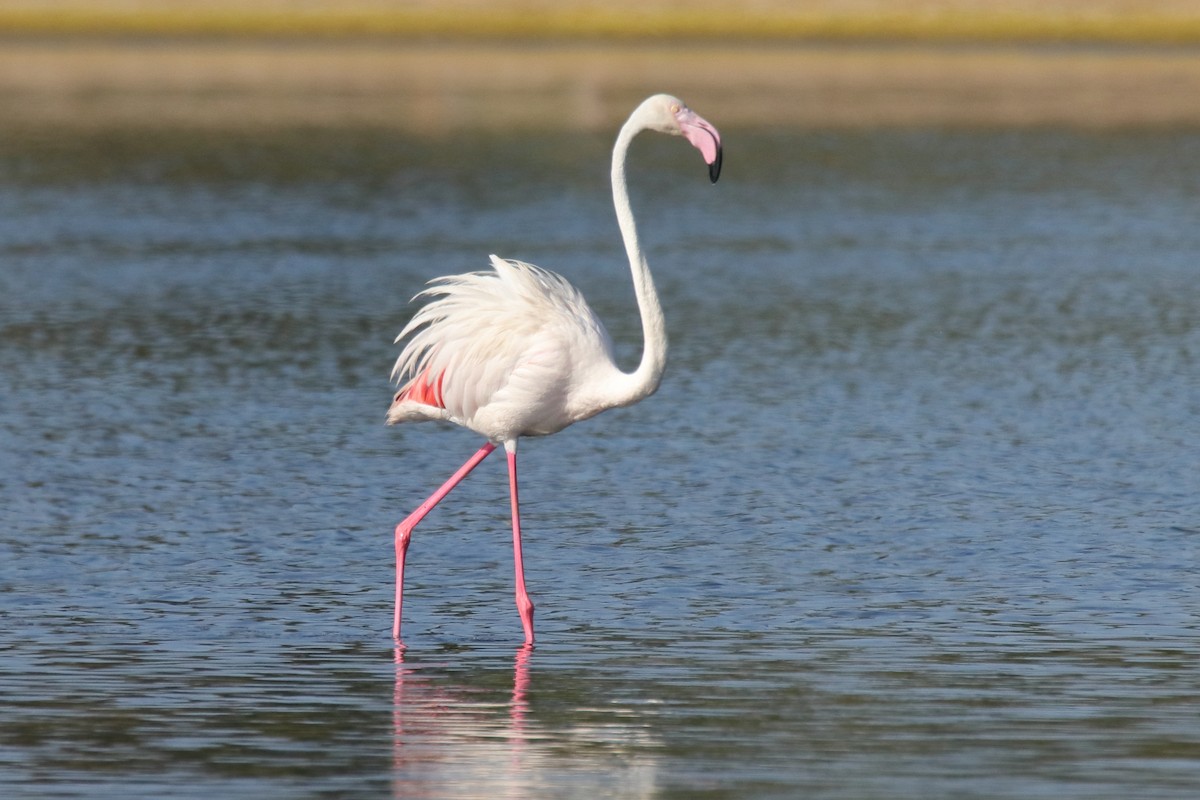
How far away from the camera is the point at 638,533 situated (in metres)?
10.7

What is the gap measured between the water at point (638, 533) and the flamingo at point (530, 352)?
0.80 meters

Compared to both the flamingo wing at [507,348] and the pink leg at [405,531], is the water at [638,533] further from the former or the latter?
the flamingo wing at [507,348]

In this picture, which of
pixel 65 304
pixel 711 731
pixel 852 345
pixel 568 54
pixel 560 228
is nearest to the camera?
pixel 711 731

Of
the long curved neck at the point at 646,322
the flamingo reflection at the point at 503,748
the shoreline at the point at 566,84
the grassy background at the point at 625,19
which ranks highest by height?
the grassy background at the point at 625,19

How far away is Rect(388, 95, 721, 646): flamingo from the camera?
8.78m

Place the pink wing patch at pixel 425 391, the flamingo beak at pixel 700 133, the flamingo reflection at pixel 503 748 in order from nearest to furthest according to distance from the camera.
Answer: the flamingo reflection at pixel 503 748 → the flamingo beak at pixel 700 133 → the pink wing patch at pixel 425 391

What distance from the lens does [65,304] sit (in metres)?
19.0

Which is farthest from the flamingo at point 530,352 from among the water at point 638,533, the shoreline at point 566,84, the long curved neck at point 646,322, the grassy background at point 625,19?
the grassy background at point 625,19

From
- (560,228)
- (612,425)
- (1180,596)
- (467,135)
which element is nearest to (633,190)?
(560,228)

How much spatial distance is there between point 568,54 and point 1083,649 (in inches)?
1941

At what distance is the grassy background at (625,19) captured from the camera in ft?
194

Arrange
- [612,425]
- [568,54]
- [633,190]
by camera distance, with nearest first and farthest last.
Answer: [612,425]
[633,190]
[568,54]

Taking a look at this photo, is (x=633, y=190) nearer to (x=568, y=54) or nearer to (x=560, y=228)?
(x=560, y=228)

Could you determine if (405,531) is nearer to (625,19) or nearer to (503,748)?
(503,748)
